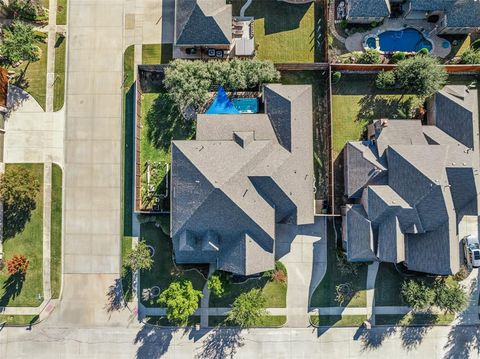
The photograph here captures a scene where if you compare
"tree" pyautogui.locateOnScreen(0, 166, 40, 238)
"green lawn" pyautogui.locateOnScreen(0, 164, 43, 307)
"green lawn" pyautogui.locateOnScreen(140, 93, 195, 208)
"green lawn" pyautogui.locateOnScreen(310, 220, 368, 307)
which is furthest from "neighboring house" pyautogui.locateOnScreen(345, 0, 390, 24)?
"green lawn" pyautogui.locateOnScreen(0, 164, 43, 307)

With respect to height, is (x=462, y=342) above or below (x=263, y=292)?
below

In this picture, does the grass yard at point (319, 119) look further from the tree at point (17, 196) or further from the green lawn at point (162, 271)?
the tree at point (17, 196)

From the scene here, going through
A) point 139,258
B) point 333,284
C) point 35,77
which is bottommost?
point 333,284

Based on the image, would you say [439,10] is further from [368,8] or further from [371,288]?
[371,288]

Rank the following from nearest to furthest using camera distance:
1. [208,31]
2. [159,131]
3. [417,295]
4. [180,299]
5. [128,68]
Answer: [180,299] → [417,295] → [208,31] → [159,131] → [128,68]

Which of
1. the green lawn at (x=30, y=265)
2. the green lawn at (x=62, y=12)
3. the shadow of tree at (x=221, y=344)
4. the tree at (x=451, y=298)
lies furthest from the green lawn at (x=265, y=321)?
the green lawn at (x=62, y=12)

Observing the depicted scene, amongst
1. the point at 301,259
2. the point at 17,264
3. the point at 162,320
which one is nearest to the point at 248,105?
the point at 301,259
